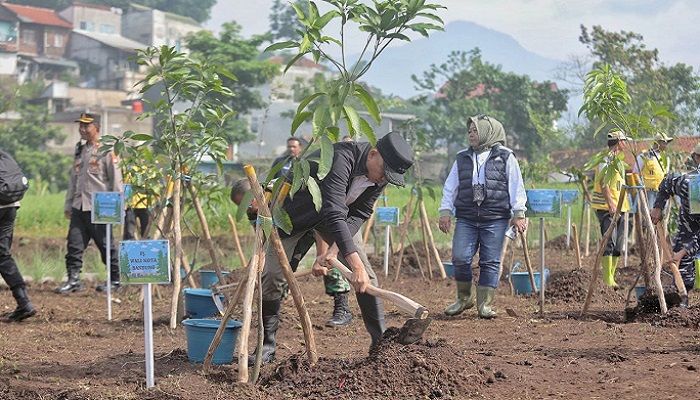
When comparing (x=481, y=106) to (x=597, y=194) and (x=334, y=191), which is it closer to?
(x=597, y=194)

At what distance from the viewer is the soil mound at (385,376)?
5.18 m

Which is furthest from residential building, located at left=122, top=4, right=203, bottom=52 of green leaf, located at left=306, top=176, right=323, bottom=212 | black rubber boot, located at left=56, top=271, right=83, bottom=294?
green leaf, located at left=306, top=176, right=323, bottom=212

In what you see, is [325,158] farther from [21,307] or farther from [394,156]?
[21,307]

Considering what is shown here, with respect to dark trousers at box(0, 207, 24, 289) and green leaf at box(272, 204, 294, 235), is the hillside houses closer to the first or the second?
dark trousers at box(0, 207, 24, 289)

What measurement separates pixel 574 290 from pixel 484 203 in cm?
190

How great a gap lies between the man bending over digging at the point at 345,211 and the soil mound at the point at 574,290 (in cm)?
397

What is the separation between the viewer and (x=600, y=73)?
25.8 ft

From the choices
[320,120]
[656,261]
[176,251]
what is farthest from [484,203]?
[320,120]

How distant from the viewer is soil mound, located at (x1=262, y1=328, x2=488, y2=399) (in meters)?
5.18

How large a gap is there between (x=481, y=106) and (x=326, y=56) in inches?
1212

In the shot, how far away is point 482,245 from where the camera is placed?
8.52 metres

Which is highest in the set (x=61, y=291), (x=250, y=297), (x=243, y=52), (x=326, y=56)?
(x=243, y=52)

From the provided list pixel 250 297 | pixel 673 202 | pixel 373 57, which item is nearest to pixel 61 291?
pixel 250 297

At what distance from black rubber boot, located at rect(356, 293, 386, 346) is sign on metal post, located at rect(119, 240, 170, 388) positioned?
1276 millimetres
